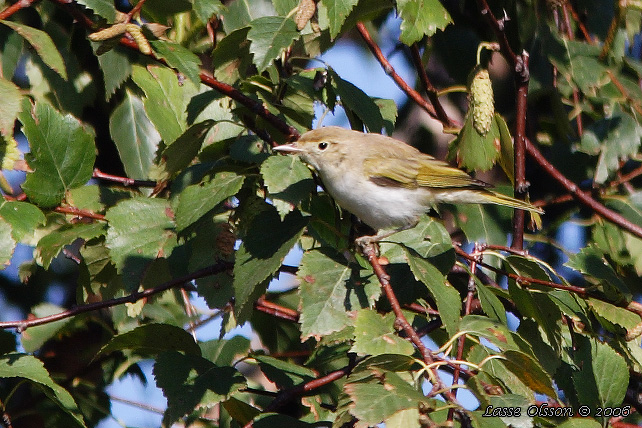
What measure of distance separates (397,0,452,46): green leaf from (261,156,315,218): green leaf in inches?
22.5

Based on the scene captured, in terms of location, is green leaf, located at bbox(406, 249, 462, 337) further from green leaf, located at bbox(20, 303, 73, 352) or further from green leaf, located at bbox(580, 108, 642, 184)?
green leaf, located at bbox(20, 303, 73, 352)

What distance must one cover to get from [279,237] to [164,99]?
3.36ft

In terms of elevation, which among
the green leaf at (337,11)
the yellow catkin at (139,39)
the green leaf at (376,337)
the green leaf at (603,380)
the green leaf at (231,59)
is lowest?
the green leaf at (603,380)

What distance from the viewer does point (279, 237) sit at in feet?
7.20

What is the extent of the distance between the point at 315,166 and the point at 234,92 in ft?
1.50

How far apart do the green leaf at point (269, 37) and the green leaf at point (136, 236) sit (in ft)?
1.98

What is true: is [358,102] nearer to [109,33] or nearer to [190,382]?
[109,33]

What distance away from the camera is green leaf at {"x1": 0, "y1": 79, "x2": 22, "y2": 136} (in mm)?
2291

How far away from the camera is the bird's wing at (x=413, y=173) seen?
3115 mm

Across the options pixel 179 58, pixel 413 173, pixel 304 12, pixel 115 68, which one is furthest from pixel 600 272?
pixel 115 68

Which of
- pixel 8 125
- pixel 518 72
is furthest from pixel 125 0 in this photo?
pixel 518 72

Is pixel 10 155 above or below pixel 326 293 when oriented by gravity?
above

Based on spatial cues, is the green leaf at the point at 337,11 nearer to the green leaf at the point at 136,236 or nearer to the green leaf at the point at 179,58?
the green leaf at the point at 179,58

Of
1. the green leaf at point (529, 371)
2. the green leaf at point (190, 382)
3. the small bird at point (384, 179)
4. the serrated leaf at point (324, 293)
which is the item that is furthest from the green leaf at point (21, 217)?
the green leaf at point (529, 371)
